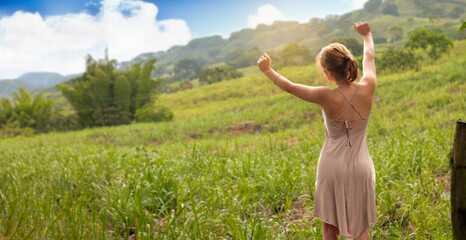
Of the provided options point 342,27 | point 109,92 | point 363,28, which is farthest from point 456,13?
point 363,28

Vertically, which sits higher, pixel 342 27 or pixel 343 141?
pixel 342 27

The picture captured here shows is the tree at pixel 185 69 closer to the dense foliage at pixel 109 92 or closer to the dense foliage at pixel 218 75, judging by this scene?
the dense foliage at pixel 218 75

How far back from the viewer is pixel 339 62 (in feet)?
4.89

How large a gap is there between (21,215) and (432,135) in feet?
16.8

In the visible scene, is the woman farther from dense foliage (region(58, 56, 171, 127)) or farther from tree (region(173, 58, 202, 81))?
tree (region(173, 58, 202, 81))

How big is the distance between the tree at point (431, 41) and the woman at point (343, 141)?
733 inches

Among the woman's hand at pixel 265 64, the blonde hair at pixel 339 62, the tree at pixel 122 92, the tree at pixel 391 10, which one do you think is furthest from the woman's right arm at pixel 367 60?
the tree at pixel 391 10

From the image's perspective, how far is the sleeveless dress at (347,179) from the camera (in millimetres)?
1560

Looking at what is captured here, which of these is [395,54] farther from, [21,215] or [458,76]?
[21,215]

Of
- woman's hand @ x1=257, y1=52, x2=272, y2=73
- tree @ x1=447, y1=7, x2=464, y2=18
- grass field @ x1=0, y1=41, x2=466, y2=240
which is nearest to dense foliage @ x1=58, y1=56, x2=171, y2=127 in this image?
grass field @ x1=0, y1=41, x2=466, y2=240

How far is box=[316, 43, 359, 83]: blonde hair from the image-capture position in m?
1.49

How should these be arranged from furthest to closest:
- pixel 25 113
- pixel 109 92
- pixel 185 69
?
pixel 185 69
pixel 25 113
pixel 109 92

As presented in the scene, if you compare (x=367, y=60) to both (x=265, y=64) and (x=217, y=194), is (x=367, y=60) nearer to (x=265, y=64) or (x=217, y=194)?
(x=265, y=64)

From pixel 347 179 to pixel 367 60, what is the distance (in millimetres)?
656
